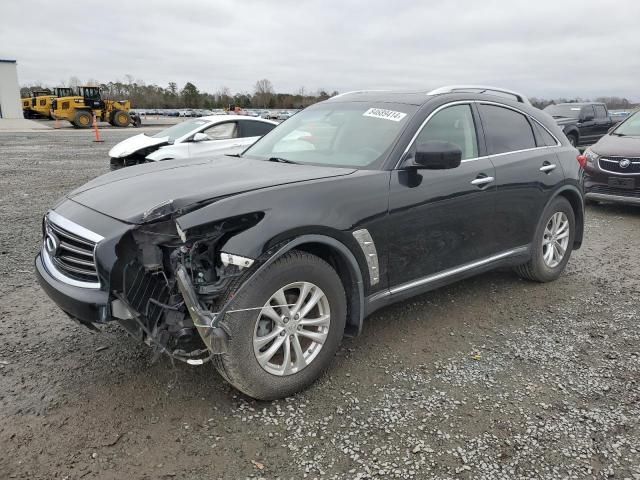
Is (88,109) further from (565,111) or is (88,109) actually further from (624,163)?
(624,163)

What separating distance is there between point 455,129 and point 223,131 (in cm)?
701

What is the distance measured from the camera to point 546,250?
4.86 metres

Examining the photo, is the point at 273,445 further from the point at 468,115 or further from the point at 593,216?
the point at 593,216

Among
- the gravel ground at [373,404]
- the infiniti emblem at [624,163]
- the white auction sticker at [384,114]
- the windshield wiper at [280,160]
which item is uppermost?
the white auction sticker at [384,114]

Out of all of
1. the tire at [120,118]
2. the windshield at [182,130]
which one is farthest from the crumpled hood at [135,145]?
the tire at [120,118]

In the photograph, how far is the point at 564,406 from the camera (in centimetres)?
295

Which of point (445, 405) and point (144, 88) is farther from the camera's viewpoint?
point (144, 88)

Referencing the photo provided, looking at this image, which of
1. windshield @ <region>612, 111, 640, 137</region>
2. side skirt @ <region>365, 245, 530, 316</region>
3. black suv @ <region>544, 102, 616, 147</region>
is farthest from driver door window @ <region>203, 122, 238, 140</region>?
black suv @ <region>544, 102, 616, 147</region>

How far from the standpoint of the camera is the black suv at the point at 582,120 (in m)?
16.7

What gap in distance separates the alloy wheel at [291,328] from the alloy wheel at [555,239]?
2.73 meters

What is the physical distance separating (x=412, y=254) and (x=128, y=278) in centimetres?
185

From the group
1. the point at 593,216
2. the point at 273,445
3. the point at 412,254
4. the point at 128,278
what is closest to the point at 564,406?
the point at 412,254

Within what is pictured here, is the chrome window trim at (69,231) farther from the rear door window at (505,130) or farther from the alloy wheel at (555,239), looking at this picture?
the alloy wheel at (555,239)

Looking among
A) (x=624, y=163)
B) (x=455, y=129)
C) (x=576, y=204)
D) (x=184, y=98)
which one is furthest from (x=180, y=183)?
(x=184, y=98)
